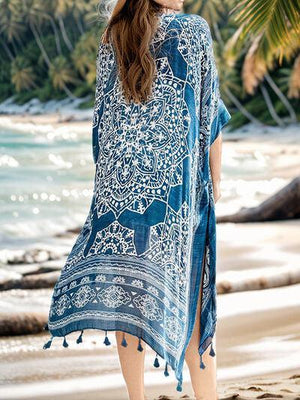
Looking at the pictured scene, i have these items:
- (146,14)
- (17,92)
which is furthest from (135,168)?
(17,92)

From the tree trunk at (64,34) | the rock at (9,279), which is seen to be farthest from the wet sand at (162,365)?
the tree trunk at (64,34)

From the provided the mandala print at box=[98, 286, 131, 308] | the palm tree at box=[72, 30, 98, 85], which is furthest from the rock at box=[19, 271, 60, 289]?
the palm tree at box=[72, 30, 98, 85]

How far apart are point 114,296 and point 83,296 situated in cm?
8

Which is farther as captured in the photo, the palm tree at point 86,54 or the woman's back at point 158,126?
the palm tree at point 86,54

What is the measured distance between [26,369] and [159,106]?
2382mm

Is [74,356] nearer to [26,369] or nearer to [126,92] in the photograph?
[26,369]

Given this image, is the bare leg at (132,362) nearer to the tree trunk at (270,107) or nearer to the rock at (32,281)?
the rock at (32,281)

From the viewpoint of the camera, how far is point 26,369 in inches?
167

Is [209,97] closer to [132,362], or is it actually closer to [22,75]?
[132,362]

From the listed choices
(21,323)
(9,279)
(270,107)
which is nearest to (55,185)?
(270,107)

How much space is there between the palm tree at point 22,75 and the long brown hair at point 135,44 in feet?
126

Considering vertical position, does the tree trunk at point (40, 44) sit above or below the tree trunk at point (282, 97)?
below

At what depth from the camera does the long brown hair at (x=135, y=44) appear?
2.15m

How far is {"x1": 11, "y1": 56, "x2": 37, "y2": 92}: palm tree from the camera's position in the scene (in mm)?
39938
